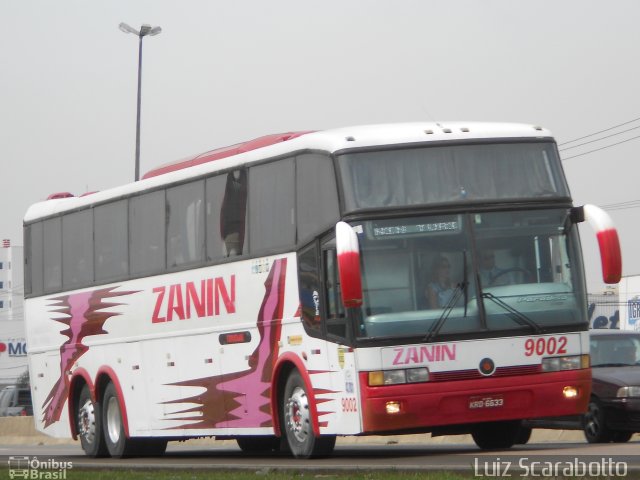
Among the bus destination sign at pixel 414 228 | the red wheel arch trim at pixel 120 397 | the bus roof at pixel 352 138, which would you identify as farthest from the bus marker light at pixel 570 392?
the red wheel arch trim at pixel 120 397

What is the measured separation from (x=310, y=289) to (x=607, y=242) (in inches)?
128

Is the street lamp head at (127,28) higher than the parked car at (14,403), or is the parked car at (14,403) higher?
the street lamp head at (127,28)

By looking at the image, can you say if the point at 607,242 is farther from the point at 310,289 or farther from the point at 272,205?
the point at 272,205

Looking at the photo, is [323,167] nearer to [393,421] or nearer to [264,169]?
[264,169]

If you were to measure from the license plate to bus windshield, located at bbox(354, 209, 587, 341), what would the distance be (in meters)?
0.66

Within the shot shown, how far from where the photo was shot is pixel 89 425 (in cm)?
2291

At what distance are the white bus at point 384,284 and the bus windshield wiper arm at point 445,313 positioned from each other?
1 centimetres

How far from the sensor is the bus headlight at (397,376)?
15.2 meters

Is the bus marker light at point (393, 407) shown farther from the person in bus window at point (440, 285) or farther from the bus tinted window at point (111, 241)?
the bus tinted window at point (111, 241)

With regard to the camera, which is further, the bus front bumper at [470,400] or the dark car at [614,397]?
the dark car at [614,397]

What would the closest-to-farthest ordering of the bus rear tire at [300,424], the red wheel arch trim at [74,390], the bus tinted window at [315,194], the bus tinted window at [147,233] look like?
the bus tinted window at [315,194] → the bus rear tire at [300,424] → the bus tinted window at [147,233] → the red wheel arch trim at [74,390]

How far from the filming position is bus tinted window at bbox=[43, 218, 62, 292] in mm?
23453

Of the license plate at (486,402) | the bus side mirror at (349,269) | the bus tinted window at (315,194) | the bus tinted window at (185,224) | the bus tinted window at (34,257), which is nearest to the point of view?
the bus side mirror at (349,269)

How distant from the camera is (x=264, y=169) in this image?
17734 mm
